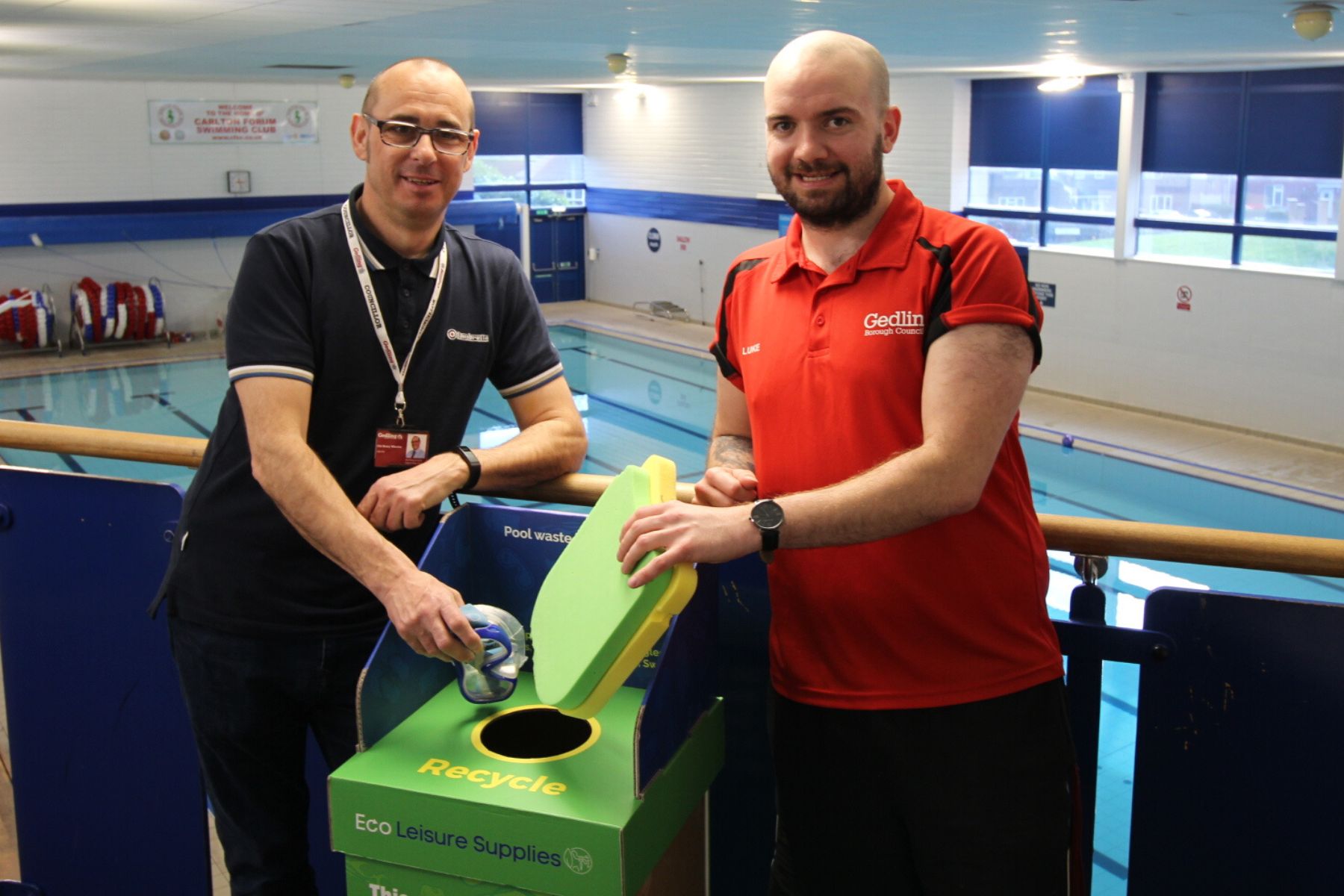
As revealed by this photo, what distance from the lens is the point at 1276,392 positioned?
36.5 ft

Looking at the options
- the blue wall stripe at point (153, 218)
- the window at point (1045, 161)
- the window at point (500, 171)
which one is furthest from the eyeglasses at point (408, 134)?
the window at point (500, 171)

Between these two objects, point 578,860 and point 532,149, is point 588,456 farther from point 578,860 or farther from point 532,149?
point 532,149

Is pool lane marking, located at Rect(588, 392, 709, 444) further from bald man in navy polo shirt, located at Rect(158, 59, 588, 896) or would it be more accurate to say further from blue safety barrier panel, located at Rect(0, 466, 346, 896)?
bald man in navy polo shirt, located at Rect(158, 59, 588, 896)

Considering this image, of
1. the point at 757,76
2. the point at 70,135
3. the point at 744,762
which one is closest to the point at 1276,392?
the point at 757,76

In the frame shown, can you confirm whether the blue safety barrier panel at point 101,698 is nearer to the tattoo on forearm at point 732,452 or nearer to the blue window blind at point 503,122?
the tattoo on forearm at point 732,452

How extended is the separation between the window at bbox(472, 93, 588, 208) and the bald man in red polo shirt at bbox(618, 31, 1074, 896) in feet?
58.9

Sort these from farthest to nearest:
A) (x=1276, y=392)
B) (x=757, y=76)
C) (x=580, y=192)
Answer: (x=580, y=192), (x=757, y=76), (x=1276, y=392)

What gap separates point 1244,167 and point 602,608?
1167 centimetres

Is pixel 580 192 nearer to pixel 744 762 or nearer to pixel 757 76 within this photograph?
pixel 757 76

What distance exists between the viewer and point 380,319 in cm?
193

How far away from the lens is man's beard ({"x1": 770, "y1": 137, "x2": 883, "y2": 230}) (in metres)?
1.71

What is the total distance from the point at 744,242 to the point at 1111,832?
542 inches

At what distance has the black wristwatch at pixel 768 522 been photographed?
155 cm

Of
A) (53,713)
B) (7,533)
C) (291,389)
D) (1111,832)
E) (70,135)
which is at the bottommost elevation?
(1111,832)
